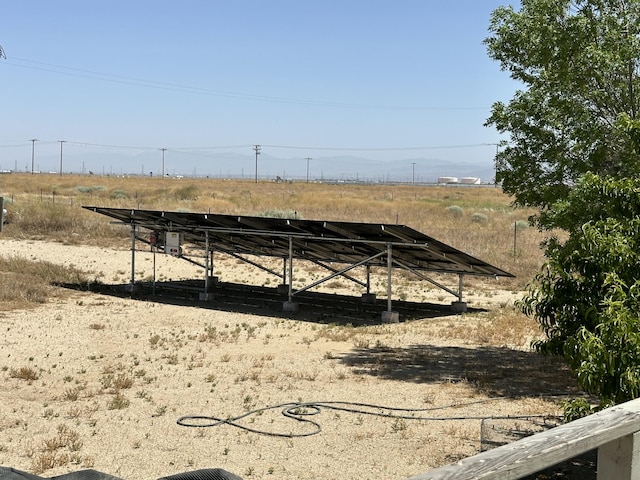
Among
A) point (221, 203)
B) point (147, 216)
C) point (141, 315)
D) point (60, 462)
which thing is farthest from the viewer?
point (221, 203)

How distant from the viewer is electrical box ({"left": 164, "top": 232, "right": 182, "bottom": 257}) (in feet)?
92.6

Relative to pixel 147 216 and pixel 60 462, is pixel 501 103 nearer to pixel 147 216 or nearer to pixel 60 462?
pixel 60 462

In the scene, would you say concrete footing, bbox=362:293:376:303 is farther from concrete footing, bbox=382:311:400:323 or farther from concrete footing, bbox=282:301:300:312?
concrete footing, bbox=382:311:400:323

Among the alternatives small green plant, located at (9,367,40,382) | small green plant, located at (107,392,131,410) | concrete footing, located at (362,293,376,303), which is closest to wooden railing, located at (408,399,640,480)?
small green plant, located at (107,392,131,410)

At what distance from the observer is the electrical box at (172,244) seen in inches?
1111

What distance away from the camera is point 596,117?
14.9 meters

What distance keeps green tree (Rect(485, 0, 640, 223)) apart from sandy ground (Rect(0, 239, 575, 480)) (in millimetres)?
4114

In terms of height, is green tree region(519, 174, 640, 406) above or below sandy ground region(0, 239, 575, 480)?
above

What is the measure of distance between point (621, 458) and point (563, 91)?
1276 centimetres

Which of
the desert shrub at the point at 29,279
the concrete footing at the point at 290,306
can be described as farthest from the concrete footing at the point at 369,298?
the desert shrub at the point at 29,279

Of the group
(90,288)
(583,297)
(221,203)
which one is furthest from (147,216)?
(221,203)

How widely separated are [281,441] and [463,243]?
3022 cm

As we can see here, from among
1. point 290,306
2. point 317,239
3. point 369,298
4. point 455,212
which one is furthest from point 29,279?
point 455,212

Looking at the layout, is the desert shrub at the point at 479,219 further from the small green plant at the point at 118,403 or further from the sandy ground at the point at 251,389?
the small green plant at the point at 118,403
